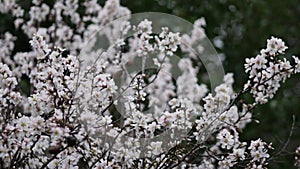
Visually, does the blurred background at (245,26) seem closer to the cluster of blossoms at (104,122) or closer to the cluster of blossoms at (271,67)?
the cluster of blossoms at (104,122)

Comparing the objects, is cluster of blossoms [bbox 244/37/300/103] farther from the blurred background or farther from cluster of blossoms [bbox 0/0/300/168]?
the blurred background

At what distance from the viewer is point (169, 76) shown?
10.1 feet

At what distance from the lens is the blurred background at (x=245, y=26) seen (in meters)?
4.30

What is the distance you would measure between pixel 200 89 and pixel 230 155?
1058mm

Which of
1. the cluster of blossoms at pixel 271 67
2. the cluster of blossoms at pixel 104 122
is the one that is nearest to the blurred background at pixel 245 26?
the cluster of blossoms at pixel 104 122

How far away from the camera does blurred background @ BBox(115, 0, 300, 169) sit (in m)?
4.30

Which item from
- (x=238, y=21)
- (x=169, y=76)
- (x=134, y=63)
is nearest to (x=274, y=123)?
(x=238, y=21)

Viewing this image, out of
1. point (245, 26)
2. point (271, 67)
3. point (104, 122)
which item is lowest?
point (104, 122)

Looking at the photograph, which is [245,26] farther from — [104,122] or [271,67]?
[104,122]

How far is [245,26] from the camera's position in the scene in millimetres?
4516

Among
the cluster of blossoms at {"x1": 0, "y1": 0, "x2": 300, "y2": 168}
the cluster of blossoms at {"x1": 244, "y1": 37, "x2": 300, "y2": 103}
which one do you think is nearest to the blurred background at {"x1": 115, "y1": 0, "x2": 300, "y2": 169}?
the cluster of blossoms at {"x1": 0, "y1": 0, "x2": 300, "y2": 168}

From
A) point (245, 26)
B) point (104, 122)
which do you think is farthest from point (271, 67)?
point (245, 26)

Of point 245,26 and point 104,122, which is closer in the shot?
point 104,122

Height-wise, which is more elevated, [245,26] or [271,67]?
[245,26]
